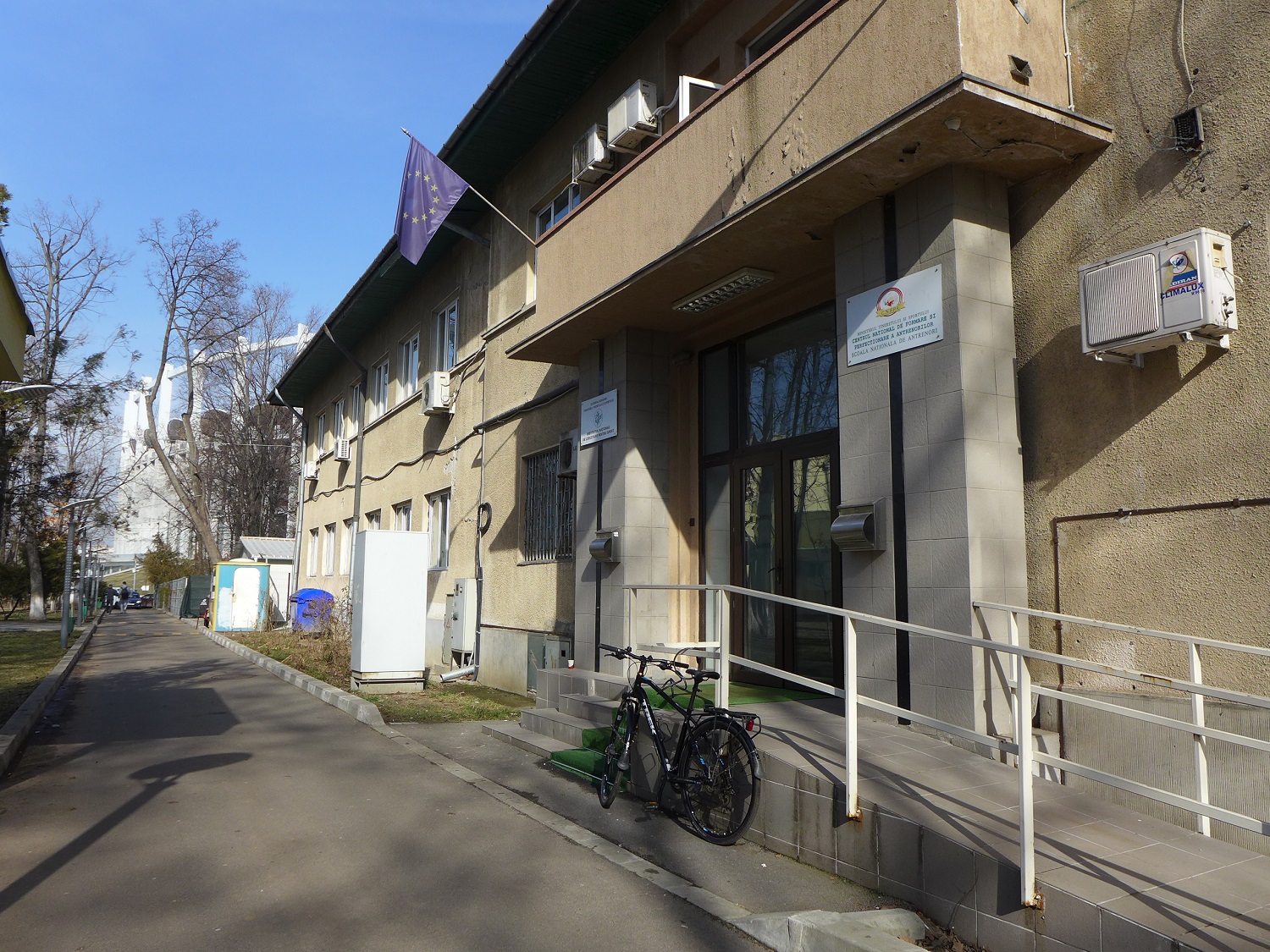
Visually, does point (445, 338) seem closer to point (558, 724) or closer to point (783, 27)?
point (783, 27)

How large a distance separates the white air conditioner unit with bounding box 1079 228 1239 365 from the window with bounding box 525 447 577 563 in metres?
7.07

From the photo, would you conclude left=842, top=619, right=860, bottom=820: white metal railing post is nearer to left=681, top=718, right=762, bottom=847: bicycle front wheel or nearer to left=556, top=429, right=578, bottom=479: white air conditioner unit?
left=681, top=718, right=762, bottom=847: bicycle front wheel

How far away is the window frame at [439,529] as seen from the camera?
16.1 metres

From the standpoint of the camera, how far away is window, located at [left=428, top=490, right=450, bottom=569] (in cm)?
1616

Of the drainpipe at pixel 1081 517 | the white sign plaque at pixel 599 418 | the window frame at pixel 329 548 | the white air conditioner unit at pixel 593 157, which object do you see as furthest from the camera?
the window frame at pixel 329 548

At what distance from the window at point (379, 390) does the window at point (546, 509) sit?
819cm

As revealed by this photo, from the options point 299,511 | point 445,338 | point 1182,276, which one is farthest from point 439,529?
point 299,511

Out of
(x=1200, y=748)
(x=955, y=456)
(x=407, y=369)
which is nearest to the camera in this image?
(x=1200, y=748)

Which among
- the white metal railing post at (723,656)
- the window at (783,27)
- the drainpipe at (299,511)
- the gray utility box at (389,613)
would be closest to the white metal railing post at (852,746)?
the white metal railing post at (723,656)

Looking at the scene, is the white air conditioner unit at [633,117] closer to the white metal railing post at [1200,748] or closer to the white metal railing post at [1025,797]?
the white metal railing post at [1200,748]

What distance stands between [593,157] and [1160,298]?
675 cm

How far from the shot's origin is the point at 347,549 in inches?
882

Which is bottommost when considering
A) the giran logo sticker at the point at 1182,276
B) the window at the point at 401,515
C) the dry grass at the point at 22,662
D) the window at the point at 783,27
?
the dry grass at the point at 22,662

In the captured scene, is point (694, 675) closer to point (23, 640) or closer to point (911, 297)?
point (911, 297)
